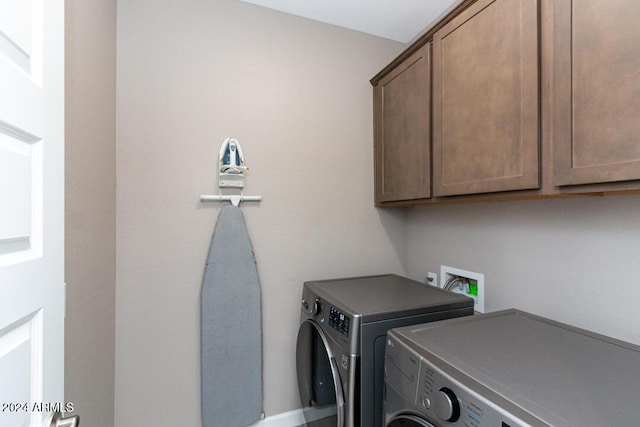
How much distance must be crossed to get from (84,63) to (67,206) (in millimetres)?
538

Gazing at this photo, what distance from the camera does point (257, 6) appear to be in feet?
5.50

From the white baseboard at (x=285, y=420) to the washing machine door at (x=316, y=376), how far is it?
0.12 metres

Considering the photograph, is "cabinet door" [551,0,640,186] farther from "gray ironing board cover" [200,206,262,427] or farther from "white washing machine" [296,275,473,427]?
"gray ironing board cover" [200,206,262,427]

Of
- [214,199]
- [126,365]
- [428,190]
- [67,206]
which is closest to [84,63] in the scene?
[67,206]

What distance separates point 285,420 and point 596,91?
206 cm

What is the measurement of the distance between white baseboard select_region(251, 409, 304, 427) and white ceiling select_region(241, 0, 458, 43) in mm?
2425

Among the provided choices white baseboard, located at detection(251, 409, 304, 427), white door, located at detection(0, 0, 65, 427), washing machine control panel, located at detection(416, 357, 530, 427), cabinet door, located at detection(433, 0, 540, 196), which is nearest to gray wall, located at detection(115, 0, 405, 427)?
white baseboard, located at detection(251, 409, 304, 427)

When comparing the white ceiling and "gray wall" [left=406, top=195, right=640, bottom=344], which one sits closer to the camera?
"gray wall" [left=406, top=195, right=640, bottom=344]

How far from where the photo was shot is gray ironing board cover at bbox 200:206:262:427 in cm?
152

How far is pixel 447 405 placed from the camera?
27.0 inches

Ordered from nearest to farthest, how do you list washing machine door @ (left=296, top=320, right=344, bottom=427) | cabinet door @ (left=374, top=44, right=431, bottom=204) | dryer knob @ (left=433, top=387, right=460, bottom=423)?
dryer knob @ (left=433, top=387, right=460, bottom=423) → washing machine door @ (left=296, top=320, right=344, bottom=427) → cabinet door @ (left=374, top=44, right=431, bottom=204)

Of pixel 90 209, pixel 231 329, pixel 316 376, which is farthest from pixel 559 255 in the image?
pixel 90 209

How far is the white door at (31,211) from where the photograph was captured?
51 cm

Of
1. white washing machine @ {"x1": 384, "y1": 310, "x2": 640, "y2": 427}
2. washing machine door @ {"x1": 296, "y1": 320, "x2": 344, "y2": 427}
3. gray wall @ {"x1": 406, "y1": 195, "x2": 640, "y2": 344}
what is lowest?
washing machine door @ {"x1": 296, "y1": 320, "x2": 344, "y2": 427}
